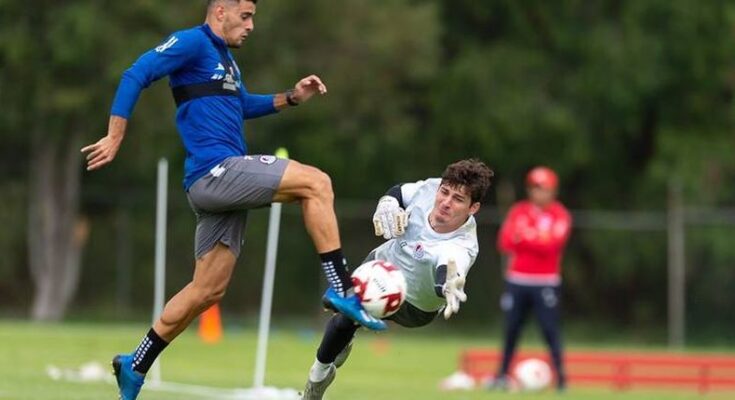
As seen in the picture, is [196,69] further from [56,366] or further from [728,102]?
[728,102]

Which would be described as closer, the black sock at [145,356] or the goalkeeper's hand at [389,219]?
the goalkeeper's hand at [389,219]

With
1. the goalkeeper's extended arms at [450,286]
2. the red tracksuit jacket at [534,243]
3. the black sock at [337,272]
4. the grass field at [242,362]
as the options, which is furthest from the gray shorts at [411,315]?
the red tracksuit jacket at [534,243]

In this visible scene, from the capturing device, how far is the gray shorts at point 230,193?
8.85 metres

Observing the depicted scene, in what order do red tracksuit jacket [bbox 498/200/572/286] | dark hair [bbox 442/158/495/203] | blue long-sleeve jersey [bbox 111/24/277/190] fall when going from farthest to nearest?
1. red tracksuit jacket [bbox 498/200/572/286]
2. dark hair [bbox 442/158/495/203]
3. blue long-sleeve jersey [bbox 111/24/277/190]

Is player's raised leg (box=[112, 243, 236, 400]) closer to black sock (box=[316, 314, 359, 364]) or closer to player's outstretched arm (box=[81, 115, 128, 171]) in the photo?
black sock (box=[316, 314, 359, 364])

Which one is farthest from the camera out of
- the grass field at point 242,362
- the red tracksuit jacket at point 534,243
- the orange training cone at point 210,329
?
the orange training cone at point 210,329

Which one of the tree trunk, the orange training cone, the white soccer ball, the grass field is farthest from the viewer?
the tree trunk

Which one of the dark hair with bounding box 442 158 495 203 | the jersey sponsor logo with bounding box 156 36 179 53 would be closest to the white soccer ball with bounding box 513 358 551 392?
the dark hair with bounding box 442 158 495 203

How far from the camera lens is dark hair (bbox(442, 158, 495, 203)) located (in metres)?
9.11

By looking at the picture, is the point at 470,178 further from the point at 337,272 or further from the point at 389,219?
the point at 337,272

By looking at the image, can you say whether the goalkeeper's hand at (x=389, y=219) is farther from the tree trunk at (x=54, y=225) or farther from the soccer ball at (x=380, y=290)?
the tree trunk at (x=54, y=225)

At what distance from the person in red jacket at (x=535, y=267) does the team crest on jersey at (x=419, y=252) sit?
22.7 feet

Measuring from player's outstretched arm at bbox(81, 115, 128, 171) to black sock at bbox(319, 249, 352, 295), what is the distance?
1270mm

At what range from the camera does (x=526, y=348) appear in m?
24.8
